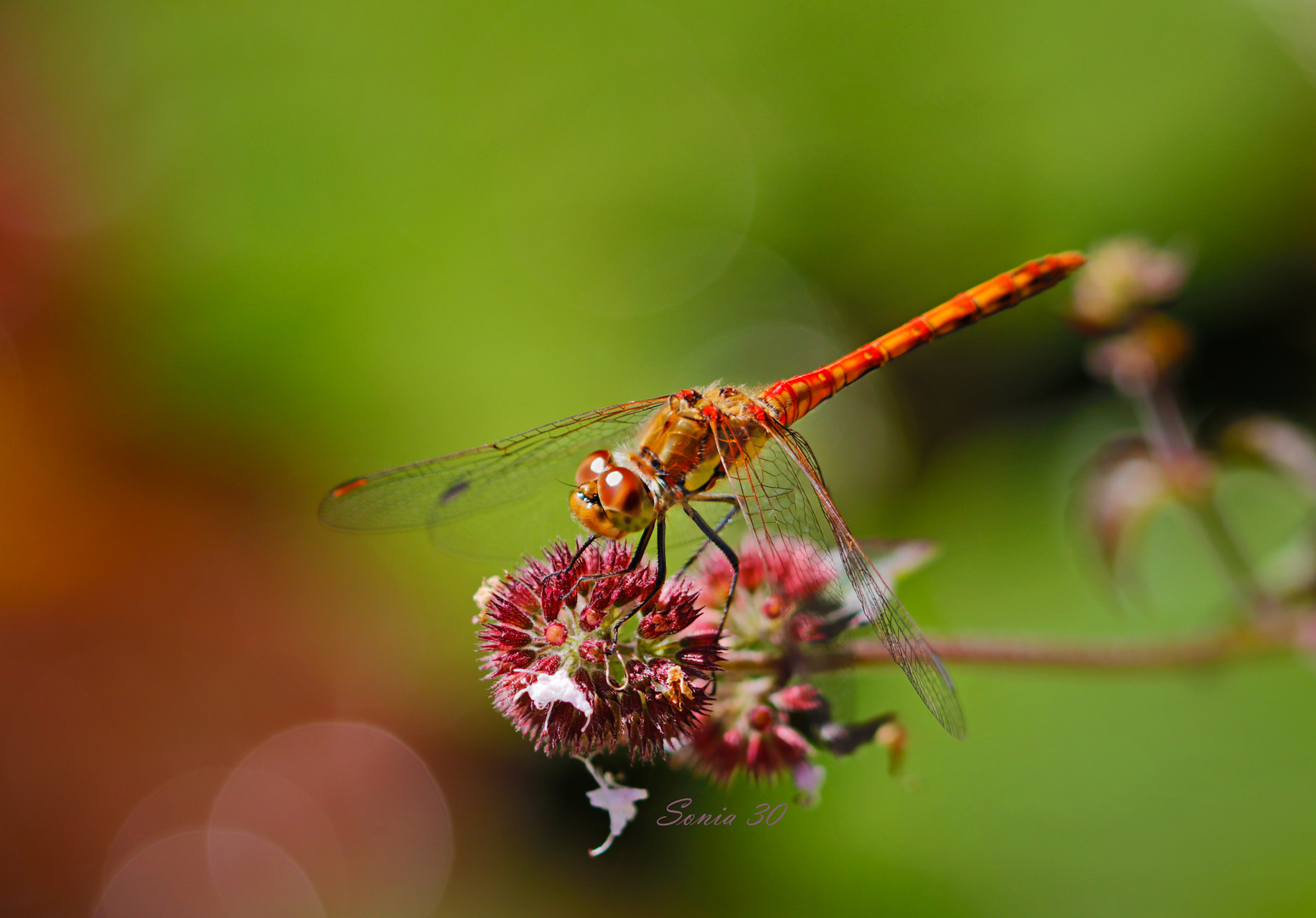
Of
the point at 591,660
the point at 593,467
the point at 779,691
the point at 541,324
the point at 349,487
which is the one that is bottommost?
the point at 779,691

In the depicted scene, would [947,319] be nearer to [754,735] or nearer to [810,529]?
[810,529]

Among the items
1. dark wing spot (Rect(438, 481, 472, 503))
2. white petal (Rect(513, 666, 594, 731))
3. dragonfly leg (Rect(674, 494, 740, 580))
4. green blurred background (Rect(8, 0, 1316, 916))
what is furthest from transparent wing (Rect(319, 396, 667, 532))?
green blurred background (Rect(8, 0, 1316, 916))

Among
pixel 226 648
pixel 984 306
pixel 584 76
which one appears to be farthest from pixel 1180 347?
pixel 226 648

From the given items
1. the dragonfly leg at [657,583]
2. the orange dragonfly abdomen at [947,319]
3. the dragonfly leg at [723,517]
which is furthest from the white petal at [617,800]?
the orange dragonfly abdomen at [947,319]

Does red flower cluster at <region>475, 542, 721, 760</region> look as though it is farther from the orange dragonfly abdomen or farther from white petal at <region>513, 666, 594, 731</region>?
the orange dragonfly abdomen

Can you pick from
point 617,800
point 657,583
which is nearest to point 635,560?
point 657,583

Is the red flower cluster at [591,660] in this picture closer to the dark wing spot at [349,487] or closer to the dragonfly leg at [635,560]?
the dragonfly leg at [635,560]
